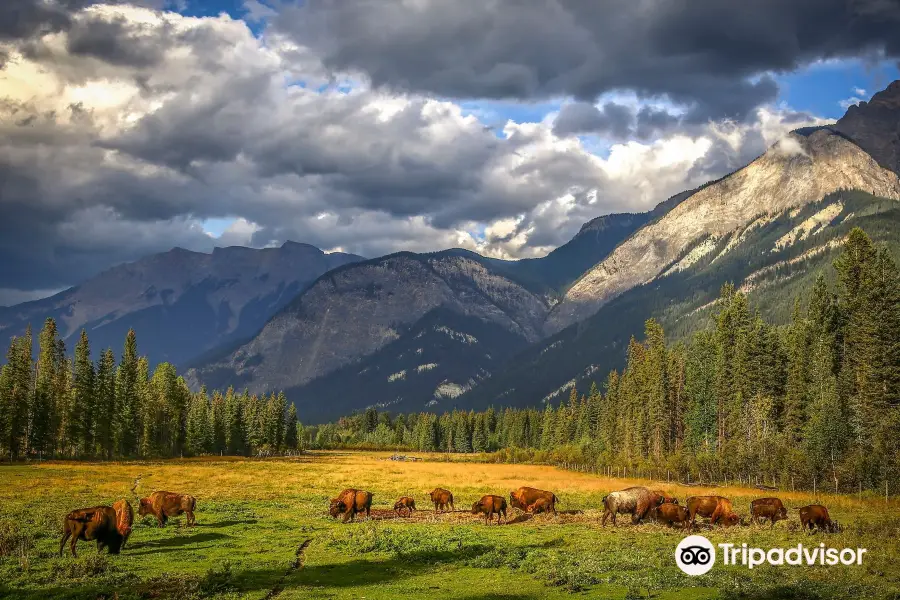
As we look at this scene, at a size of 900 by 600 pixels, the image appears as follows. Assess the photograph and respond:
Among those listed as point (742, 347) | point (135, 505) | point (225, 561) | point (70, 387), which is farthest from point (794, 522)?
point (70, 387)

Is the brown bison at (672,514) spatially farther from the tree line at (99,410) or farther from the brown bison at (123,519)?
the tree line at (99,410)

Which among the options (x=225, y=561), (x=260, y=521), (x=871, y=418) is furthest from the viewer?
(x=871, y=418)

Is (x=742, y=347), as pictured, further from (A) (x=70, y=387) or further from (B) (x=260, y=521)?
(A) (x=70, y=387)

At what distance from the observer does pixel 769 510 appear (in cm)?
3725

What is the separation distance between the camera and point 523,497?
144 ft

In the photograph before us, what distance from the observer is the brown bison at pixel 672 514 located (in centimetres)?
3644

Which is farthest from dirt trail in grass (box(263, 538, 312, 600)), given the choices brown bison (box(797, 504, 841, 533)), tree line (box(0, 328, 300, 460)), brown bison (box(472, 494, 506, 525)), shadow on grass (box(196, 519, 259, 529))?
tree line (box(0, 328, 300, 460))

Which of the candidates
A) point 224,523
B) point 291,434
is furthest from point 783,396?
point 291,434

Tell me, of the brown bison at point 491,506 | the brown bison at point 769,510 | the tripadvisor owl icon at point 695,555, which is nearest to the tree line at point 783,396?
the brown bison at point 769,510

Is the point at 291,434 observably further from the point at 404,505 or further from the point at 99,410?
the point at 404,505

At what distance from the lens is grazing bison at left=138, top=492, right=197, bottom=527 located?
1446 inches

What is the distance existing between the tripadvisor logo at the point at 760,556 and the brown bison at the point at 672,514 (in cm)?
807

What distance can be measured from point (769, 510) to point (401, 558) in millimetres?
23991

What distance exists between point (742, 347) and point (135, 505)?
78.9 metres
